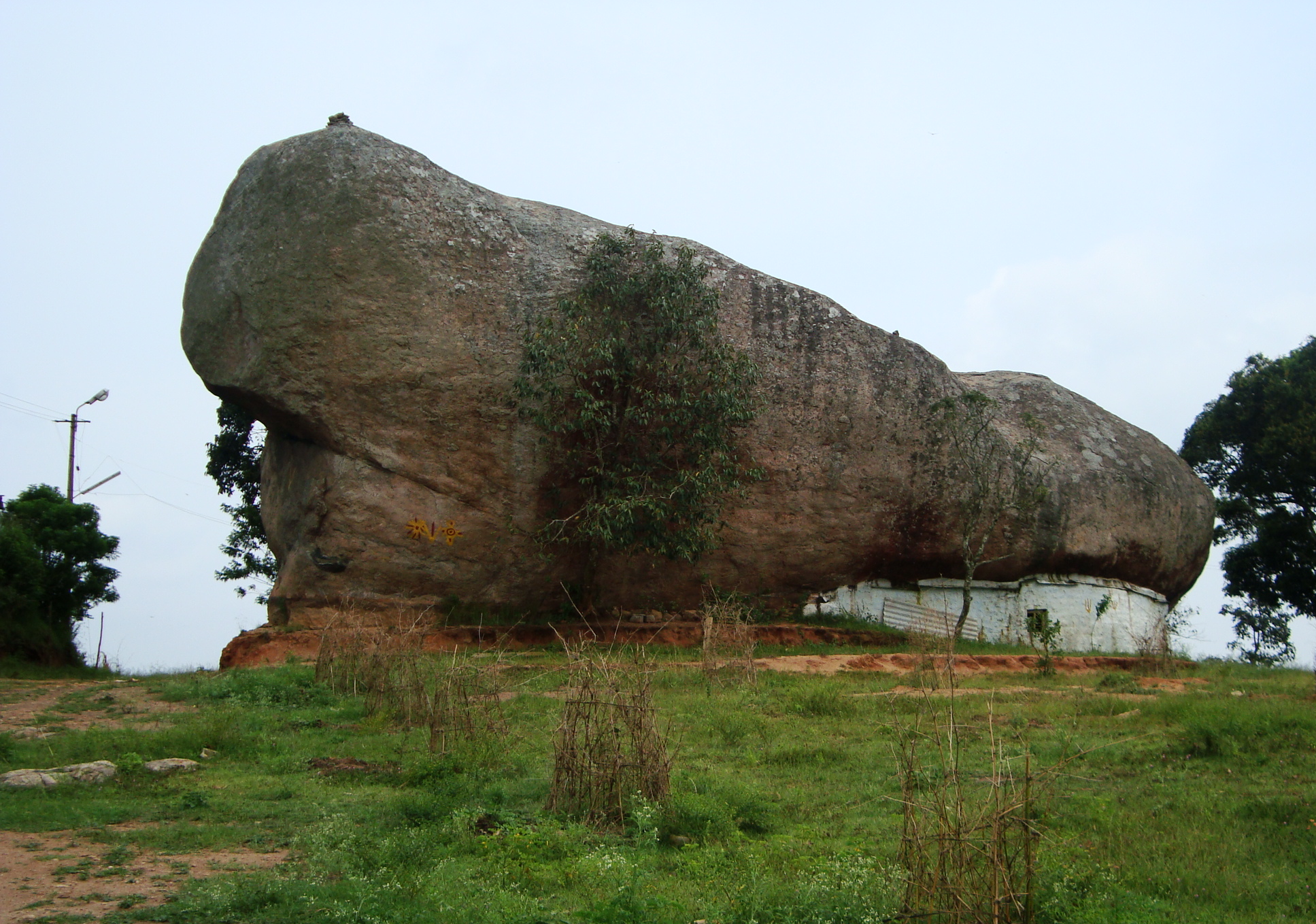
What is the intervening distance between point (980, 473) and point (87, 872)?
14958mm

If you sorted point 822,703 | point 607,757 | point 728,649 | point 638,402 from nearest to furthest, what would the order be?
point 607,757 → point 822,703 → point 728,649 → point 638,402

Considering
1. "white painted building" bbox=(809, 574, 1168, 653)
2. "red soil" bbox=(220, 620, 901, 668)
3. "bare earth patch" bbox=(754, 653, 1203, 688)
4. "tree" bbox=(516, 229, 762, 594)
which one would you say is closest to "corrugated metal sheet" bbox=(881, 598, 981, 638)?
"white painted building" bbox=(809, 574, 1168, 653)

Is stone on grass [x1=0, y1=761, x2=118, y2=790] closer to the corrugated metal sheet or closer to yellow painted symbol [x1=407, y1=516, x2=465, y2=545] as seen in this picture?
yellow painted symbol [x1=407, y1=516, x2=465, y2=545]

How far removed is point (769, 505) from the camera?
55.4 ft

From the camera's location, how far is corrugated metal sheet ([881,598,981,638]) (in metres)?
18.1

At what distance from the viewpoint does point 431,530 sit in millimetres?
14930

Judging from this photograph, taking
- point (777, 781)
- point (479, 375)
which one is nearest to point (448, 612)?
point (479, 375)

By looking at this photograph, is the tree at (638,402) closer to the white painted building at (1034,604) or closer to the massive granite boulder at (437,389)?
the massive granite boulder at (437,389)

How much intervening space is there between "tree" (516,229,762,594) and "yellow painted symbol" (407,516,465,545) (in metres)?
1.20

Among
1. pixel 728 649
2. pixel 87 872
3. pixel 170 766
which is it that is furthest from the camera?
pixel 728 649

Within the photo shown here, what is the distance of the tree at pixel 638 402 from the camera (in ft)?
48.2

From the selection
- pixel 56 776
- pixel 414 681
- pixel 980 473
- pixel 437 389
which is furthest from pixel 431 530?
pixel 980 473

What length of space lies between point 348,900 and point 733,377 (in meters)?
11.3

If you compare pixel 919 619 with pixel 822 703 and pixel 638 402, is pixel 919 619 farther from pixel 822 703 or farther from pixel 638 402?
pixel 822 703
